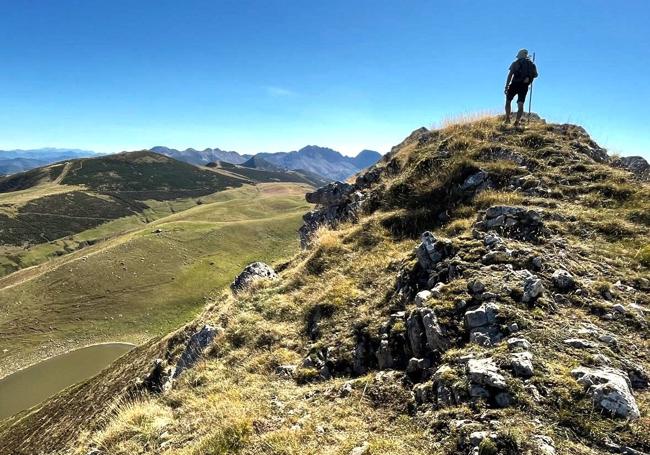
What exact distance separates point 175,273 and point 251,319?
88.5 metres

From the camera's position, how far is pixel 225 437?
Answer: 777 centimetres

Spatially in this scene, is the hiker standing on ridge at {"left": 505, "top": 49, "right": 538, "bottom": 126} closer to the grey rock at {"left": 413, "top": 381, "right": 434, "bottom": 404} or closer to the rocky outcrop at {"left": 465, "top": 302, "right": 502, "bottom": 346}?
the rocky outcrop at {"left": 465, "top": 302, "right": 502, "bottom": 346}

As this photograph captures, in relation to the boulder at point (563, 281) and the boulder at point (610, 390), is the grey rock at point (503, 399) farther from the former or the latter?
the boulder at point (563, 281)

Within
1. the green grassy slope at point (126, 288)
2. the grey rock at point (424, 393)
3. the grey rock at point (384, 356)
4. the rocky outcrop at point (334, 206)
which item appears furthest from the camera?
the green grassy slope at point (126, 288)

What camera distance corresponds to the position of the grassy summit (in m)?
6.50

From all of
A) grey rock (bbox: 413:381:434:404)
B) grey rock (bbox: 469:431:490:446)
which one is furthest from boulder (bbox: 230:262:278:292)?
grey rock (bbox: 469:431:490:446)

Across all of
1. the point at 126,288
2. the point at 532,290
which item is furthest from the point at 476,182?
the point at 126,288

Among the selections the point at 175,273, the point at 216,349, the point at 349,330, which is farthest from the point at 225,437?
the point at 175,273

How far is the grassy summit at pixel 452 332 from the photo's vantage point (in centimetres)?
650

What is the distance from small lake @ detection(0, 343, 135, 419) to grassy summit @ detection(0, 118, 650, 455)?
59503 millimetres

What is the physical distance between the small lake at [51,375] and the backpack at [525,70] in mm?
66716

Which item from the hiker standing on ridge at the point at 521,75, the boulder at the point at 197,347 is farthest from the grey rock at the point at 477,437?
the hiker standing on ridge at the point at 521,75

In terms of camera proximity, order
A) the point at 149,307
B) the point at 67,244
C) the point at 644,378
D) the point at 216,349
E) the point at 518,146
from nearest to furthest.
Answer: the point at 644,378
the point at 216,349
the point at 518,146
the point at 149,307
the point at 67,244

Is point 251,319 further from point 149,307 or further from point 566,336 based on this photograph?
point 149,307
